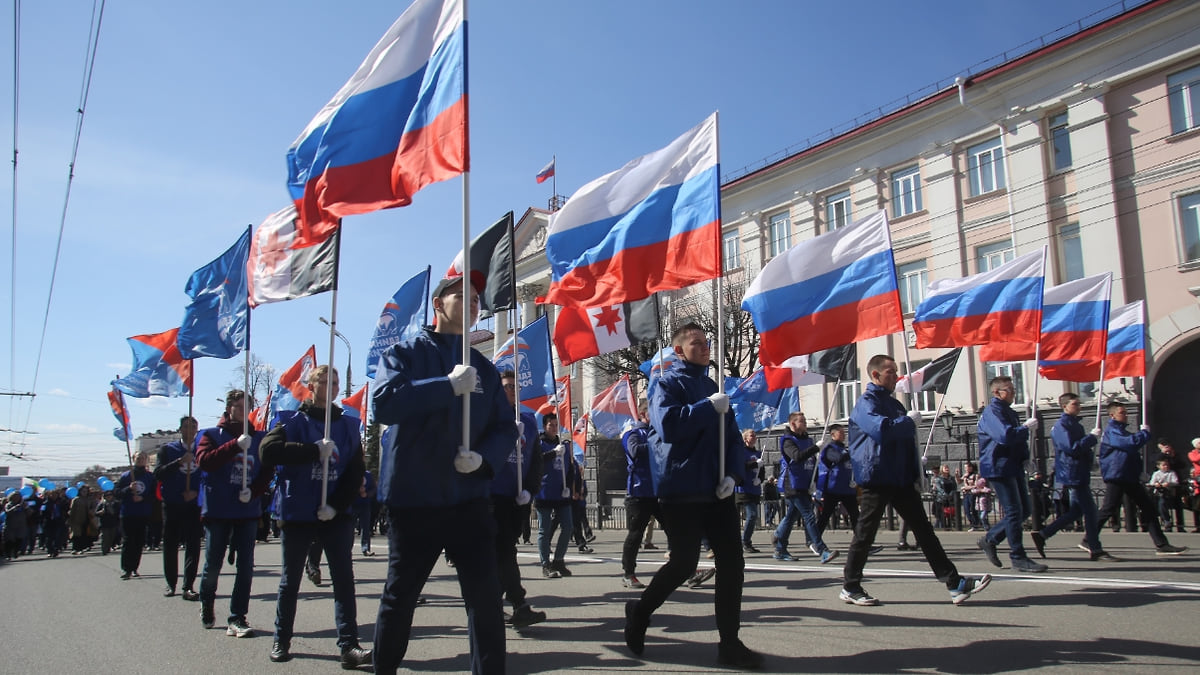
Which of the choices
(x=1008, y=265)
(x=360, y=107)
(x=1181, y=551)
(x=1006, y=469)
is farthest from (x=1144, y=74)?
(x=360, y=107)

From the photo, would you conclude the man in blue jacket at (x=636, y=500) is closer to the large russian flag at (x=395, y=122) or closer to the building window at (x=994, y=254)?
the large russian flag at (x=395, y=122)

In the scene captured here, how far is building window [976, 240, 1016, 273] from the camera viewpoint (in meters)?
25.0

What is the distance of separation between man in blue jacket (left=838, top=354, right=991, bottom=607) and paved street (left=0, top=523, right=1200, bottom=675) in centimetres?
19

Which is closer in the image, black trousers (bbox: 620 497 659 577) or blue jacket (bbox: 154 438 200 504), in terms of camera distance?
black trousers (bbox: 620 497 659 577)

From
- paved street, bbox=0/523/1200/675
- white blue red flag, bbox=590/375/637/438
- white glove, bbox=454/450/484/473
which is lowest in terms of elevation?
paved street, bbox=0/523/1200/675

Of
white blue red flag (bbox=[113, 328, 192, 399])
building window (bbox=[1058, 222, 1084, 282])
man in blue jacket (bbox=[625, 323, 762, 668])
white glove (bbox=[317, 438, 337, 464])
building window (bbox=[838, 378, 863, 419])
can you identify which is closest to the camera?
man in blue jacket (bbox=[625, 323, 762, 668])

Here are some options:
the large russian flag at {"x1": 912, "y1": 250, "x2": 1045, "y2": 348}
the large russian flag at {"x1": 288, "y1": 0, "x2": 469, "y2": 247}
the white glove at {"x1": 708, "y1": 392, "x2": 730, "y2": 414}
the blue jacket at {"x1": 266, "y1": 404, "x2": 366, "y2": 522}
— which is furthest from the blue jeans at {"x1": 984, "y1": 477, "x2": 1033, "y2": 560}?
the large russian flag at {"x1": 288, "y1": 0, "x2": 469, "y2": 247}

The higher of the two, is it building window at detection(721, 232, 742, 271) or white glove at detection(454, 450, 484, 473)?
building window at detection(721, 232, 742, 271)

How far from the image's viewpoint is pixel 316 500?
5762 mm

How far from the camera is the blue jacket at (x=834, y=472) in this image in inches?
426

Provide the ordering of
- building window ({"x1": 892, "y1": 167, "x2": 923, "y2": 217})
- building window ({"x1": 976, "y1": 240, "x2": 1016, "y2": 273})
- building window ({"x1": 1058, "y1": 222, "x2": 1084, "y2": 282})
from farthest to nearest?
building window ({"x1": 892, "y1": 167, "x2": 923, "y2": 217})
building window ({"x1": 976, "y1": 240, "x2": 1016, "y2": 273})
building window ({"x1": 1058, "y1": 222, "x2": 1084, "y2": 282})

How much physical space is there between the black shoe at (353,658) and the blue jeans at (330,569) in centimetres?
8

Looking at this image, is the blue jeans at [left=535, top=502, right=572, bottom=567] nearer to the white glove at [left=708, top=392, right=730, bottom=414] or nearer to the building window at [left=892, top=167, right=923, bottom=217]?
the white glove at [left=708, top=392, right=730, bottom=414]

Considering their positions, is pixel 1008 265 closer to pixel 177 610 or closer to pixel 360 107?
pixel 360 107
